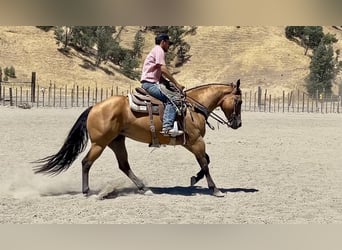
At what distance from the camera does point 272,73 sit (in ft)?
194

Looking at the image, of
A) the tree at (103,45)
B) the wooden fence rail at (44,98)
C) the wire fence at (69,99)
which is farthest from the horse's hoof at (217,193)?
the tree at (103,45)

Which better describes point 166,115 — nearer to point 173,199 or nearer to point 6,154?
point 173,199

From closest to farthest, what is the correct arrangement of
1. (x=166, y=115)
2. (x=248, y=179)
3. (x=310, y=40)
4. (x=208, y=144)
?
(x=166, y=115) < (x=248, y=179) < (x=208, y=144) < (x=310, y=40)

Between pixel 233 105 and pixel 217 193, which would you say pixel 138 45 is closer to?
pixel 233 105

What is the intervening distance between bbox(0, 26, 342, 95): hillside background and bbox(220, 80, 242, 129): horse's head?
35794 millimetres

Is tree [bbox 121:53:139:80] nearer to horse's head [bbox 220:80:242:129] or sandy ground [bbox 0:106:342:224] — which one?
sandy ground [bbox 0:106:342:224]

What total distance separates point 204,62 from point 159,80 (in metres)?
60.9

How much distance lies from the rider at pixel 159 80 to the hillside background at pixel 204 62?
36.7 metres

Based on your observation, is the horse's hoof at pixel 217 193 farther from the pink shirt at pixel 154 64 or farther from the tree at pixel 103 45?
the tree at pixel 103 45

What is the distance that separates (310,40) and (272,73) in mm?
5366

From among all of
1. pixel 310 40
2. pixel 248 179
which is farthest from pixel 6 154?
pixel 310 40

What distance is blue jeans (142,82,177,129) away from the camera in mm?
7203

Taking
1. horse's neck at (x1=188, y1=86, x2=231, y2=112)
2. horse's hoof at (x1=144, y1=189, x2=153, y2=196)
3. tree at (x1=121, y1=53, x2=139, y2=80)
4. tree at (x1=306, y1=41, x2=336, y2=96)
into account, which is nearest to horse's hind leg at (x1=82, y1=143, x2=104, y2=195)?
horse's hoof at (x1=144, y1=189, x2=153, y2=196)

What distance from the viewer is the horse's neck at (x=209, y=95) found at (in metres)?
7.88
